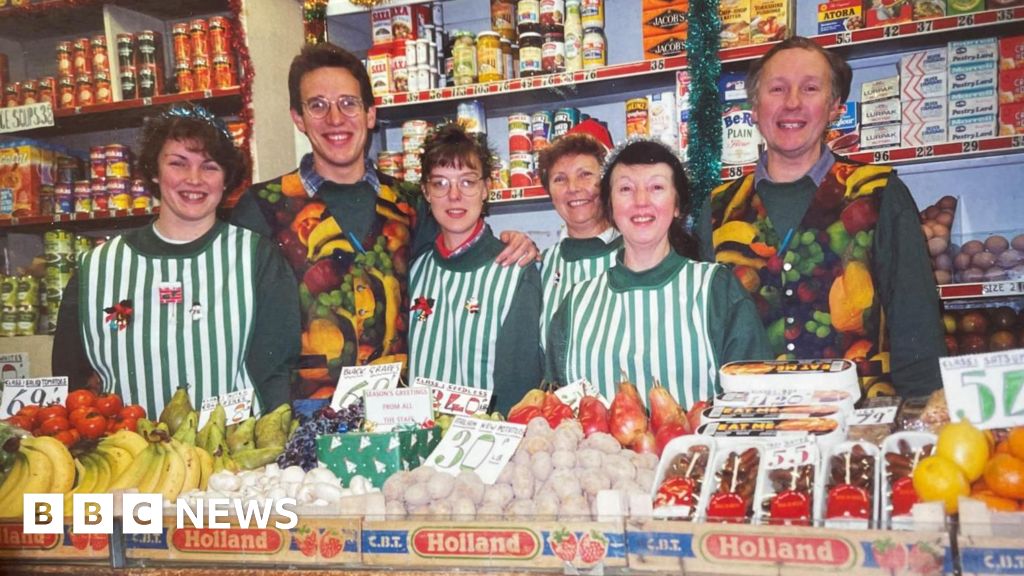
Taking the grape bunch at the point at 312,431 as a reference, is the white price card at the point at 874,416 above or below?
above

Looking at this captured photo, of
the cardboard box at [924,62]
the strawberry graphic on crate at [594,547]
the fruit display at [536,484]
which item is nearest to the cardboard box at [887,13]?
the cardboard box at [924,62]

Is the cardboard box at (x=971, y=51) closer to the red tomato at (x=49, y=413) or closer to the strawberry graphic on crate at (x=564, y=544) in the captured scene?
the strawberry graphic on crate at (x=564, y=544)

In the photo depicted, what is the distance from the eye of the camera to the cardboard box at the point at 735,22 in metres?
3.38

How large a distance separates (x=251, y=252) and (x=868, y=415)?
203 centimetres

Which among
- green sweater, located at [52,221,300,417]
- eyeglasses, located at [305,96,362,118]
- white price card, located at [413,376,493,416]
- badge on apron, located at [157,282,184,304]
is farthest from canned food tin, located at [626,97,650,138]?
badge on apron, located at [157,282,184,304]

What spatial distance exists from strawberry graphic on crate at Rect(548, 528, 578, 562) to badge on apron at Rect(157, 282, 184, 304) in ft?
6.09

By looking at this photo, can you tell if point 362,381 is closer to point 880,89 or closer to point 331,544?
point 331,544

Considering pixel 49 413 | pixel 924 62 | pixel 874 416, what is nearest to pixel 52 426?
pixel 49 413

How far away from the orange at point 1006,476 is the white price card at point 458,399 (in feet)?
3.69

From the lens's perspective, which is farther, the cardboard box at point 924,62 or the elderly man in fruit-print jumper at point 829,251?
the cardboard box at point 924,62

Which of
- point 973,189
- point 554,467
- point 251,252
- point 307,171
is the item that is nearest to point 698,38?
point 973,189

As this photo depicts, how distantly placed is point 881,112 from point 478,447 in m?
2.44

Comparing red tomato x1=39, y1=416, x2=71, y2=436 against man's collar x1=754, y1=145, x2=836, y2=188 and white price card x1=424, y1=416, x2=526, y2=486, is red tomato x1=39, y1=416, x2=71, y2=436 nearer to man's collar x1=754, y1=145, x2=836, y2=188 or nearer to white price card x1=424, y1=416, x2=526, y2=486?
white price card x1=424, y1=416, x2=526, y2=486

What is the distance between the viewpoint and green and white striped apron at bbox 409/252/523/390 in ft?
9.77
